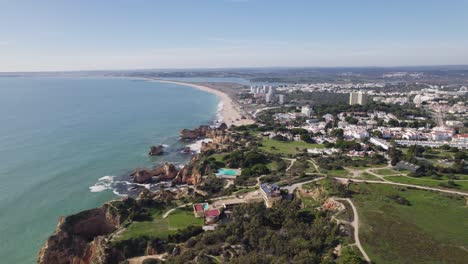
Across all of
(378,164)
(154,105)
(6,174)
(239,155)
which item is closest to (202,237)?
(239,155)

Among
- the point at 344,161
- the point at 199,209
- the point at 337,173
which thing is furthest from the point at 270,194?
the point at 344,161

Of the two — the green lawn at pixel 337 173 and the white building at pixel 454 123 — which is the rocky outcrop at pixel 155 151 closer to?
the green lawn at pixel 337 173

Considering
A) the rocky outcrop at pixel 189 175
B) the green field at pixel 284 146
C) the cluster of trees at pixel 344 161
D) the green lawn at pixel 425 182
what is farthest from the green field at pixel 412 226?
the green field at pixel 284 146

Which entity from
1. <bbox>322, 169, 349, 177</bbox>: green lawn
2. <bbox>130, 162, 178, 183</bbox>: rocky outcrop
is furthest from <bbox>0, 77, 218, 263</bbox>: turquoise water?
<bbox>322, 169, 349, 177</bbox>: green lawn

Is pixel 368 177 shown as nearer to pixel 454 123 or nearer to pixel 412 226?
pixel 412 226

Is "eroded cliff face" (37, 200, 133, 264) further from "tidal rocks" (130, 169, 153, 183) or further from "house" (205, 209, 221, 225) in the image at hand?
"tidal rocks" (130, 169, 153, 183)

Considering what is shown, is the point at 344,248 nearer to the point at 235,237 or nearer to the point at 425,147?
the point at 235,237
